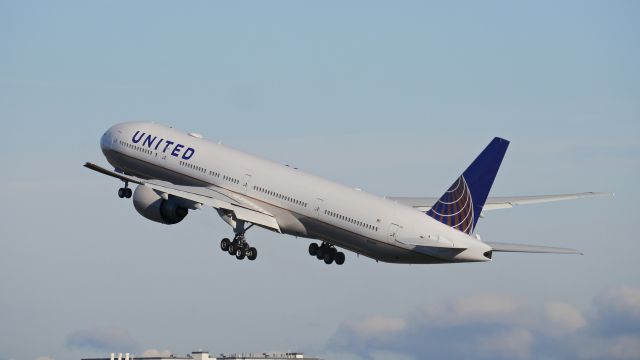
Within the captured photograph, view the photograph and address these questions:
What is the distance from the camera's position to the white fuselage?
75.5 m

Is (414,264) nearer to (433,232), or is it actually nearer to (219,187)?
(433,232)

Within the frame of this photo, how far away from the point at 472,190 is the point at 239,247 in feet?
52.9

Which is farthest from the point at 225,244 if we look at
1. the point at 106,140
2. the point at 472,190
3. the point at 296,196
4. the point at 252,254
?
the point at 472,190

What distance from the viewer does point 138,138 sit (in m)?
92.1

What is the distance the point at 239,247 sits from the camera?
3344 inches

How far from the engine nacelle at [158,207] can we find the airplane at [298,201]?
0.19 ft

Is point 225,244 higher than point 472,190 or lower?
higher

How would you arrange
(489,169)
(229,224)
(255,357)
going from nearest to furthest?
(489,169) → (229,224) → (255,357)

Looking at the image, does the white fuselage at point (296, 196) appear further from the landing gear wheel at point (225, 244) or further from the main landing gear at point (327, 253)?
the main landing gear at point (327, 253)

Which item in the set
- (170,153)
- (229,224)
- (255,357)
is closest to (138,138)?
(170,153)

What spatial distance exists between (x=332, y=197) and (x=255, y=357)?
6593 centimetres

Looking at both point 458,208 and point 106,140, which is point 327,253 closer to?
point 458,208

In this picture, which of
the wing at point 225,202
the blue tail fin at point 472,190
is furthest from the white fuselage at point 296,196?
the blue tail fin at point 472,190

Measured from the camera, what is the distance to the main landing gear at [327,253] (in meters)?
87.5
